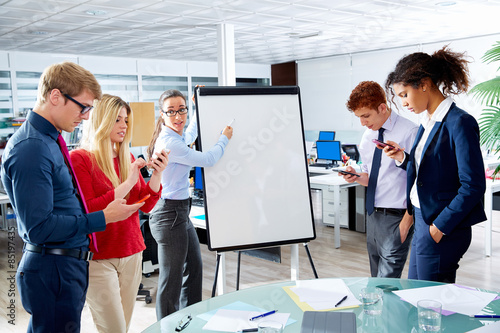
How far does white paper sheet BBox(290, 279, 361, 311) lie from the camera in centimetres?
169

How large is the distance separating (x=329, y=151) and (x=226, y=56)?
218 centimetres

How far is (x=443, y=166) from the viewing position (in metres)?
2.07

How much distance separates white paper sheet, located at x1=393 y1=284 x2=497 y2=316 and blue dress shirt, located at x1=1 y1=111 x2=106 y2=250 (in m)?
1.20

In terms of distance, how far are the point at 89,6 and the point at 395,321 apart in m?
5.11

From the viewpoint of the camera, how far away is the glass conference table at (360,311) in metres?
1.50

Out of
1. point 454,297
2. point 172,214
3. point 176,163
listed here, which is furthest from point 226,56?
point 454,297

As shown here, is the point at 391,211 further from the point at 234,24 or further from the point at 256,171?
the point at 234,24

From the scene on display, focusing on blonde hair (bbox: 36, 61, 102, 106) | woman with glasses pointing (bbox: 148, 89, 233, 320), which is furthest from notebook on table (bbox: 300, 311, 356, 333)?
woman with glasses pointing (bbox: 148, 89, 233, 320)

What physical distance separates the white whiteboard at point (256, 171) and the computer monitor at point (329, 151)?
467cm

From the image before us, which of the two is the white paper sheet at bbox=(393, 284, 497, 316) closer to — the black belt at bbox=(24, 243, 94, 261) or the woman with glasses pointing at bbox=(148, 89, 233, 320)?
the black belt at bbox=(24, 243, 94, 261)

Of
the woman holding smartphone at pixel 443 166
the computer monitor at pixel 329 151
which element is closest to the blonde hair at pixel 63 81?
the woman holding smartphone at pixel 443 166

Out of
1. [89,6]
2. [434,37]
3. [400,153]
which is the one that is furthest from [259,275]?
[434,37]

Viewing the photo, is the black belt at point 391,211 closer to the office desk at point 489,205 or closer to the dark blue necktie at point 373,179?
the dark blue necktie at point 373,179

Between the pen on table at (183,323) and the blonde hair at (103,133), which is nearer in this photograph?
the pen on table at (183,323)
